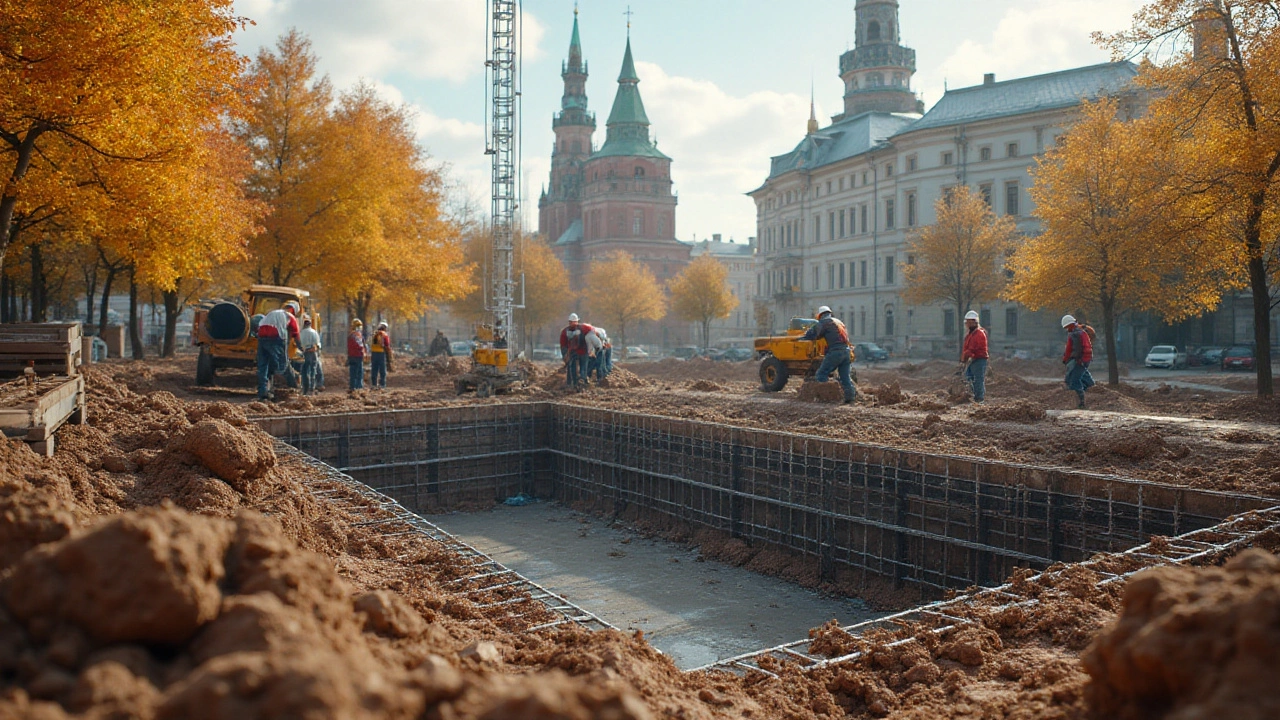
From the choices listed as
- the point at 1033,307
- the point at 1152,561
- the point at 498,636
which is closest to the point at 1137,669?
the point at 498,636

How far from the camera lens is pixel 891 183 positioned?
53719 millimetres

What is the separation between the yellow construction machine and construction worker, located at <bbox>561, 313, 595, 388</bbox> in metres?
3.89

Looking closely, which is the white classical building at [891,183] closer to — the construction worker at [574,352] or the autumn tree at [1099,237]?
the autumn tree at [1099,237]

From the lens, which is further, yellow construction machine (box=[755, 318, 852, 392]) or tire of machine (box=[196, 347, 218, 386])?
tire of machine (box=[196, 347, 218, 386])

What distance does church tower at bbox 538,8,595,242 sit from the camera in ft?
302

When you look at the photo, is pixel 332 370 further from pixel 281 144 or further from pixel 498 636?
pixel 498 636

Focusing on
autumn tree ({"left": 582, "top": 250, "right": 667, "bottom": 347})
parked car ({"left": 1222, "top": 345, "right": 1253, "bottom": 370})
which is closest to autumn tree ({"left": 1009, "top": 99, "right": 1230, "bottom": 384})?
parked car ({"left": 1222, "top": 345, "right": 1253, "bottom": 370})

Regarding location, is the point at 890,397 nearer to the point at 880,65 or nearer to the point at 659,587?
the point at 659,587

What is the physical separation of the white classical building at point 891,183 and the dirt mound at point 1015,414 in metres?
24.1

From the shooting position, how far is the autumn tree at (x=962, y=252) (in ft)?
122

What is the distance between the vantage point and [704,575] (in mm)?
12156

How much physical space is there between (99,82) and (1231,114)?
17110 mm

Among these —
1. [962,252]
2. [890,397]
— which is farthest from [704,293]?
[890,397]

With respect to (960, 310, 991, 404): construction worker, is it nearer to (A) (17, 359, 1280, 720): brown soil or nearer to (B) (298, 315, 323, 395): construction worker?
(A) (17, 359, 1280, 720): brown soil
